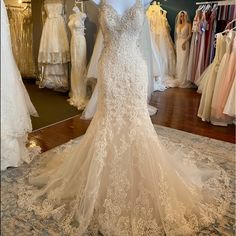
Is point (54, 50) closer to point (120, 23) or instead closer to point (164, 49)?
point (120, 23)

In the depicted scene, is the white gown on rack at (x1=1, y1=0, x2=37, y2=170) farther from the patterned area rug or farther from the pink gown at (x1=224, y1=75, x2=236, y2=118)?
the pink gown at (x1=224, y1=75, x2=236, y2=118)

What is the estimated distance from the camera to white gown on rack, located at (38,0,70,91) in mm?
1819

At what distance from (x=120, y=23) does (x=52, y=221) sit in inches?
41.8

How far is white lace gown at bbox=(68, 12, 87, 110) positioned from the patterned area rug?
2.06ft

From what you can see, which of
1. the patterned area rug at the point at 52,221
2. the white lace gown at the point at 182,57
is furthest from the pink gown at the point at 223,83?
the white lace gown at the point at 182,57

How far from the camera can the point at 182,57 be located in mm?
3885

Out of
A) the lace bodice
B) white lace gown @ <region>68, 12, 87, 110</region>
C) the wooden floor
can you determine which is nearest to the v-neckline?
the lace bodice

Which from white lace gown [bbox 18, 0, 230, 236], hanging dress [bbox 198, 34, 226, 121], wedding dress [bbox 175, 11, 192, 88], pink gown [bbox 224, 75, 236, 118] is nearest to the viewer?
white lace gown [bbox 18, 0, 230, 236]

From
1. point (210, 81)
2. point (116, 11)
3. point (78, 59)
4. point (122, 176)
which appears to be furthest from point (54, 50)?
point (210, 81)

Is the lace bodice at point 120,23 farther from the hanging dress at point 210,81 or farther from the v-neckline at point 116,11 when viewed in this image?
the hanging dress at point 210,81

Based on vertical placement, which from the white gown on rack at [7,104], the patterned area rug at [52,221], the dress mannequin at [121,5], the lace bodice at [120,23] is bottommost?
the patterned area rug at [52,221]

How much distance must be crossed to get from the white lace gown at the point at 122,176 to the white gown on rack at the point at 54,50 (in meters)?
0.51

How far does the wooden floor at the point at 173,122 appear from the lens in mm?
2367

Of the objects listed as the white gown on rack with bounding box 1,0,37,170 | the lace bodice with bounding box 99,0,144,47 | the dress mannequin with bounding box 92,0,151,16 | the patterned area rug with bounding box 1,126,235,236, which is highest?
the dress mannequin with bounding box 92,0,151,16
